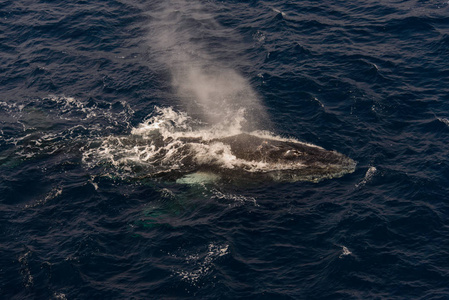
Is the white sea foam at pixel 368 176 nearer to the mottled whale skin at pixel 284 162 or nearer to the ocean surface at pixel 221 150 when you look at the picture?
the ocean surface at pixel 221 150

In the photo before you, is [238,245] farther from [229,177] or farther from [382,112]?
[382,112]

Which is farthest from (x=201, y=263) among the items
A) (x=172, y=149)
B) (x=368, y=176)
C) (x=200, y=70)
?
(x=200, y=70)

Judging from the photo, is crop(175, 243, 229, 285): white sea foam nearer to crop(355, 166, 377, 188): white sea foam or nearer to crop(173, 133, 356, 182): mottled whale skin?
crop(173, 133, 356, 182): mottled whale skin

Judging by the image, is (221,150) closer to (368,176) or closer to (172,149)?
(172,149)

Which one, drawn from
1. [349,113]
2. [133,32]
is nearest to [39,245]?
[349,113]

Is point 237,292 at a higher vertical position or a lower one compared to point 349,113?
lower

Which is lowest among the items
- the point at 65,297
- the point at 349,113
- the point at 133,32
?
the point at 65,297
